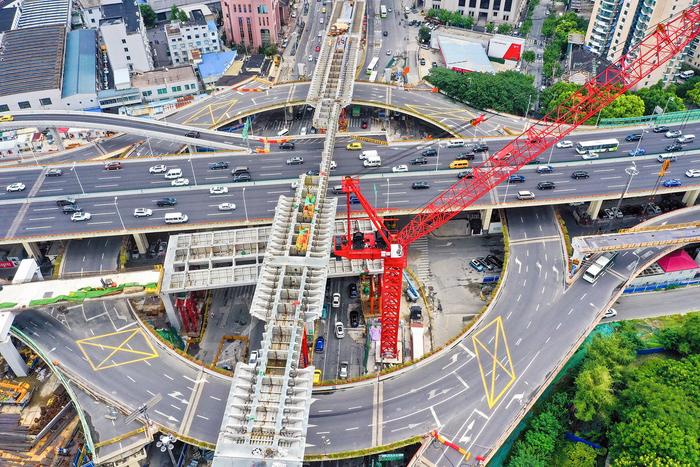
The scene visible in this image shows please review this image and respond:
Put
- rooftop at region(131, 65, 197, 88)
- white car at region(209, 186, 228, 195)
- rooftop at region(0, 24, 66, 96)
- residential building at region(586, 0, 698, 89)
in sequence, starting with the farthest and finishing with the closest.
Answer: rooftop at region(131, 65, 197, 88), rooftop at region(0, 24, 66, 96), residential building at region(586, 0, 698, 89), white car at region(209, 186, 228, 195)

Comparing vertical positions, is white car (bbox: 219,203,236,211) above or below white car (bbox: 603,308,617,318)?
above

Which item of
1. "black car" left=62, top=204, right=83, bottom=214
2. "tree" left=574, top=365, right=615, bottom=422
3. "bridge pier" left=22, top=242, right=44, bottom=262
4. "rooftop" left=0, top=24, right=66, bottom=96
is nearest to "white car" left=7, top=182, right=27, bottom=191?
"bridge pier" left=22, top=242, right=44, bottom=262

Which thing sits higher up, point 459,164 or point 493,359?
point 459,164

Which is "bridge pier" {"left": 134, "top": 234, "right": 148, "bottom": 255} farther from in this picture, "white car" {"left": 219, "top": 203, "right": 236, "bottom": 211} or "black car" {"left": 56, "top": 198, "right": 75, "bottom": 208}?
"white car" {"left": 219, "top": 203, "right": 236, "bottom": 211}

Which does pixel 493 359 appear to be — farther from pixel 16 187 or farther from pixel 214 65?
pixel 214 65

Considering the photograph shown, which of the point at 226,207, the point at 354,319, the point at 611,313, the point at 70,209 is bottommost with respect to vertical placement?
the point at 354,319

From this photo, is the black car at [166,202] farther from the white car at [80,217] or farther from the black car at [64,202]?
the black car at [64,202]

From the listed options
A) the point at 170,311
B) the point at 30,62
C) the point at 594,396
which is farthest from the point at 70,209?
the point at 594,396
